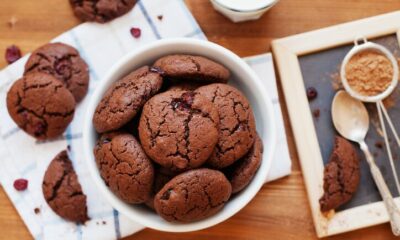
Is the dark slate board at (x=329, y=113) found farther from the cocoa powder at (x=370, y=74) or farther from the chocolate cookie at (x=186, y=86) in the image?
the chocolate cookie at (x=186, y=86)

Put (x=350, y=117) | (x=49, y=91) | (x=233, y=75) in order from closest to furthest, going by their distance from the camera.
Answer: (x=233, y=75) → (x=49, y=91) → (x=350, y=117)

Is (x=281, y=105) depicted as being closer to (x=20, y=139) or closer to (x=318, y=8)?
(x=318, y=8)

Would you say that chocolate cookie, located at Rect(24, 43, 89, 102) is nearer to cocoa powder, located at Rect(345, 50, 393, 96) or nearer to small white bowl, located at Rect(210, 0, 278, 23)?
small white bowl, located at Rect(210, 0, 278, 23)

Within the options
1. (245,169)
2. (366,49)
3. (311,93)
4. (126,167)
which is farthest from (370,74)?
(126,167)

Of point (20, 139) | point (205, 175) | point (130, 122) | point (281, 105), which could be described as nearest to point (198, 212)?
point (205, 175)

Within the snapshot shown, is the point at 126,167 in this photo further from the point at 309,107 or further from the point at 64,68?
the point at 309,107
